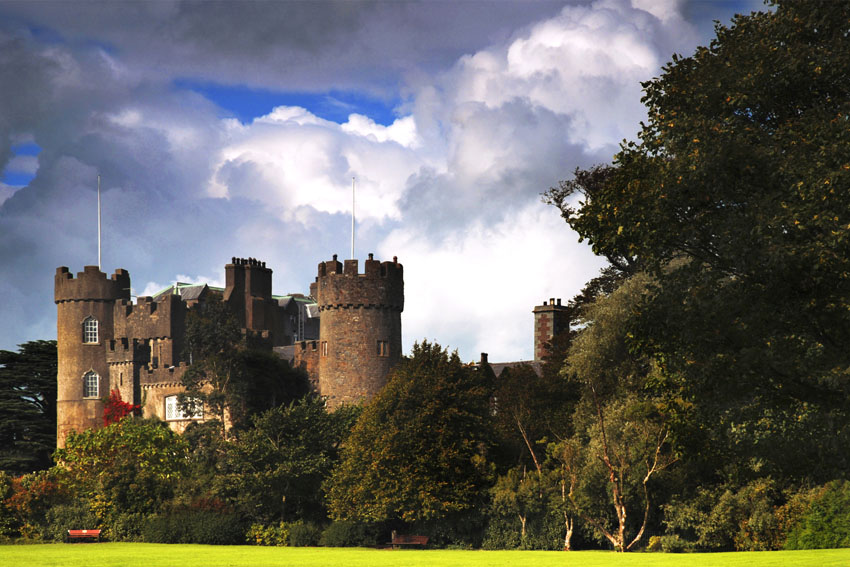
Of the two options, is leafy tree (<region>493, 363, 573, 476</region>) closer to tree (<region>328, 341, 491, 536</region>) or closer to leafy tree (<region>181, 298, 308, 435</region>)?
tree (<region>328, 341, 491, 536</region>)

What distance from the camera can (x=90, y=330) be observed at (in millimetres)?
69438

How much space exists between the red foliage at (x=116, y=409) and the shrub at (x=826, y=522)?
4231 centimetres

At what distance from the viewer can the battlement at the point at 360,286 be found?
5744cm

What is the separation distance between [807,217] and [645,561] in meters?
15.1

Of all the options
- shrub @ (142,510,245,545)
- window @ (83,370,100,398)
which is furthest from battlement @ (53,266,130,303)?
shrub @ (142,510,245,545)

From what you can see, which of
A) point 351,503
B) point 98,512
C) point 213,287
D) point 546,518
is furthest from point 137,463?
point 213,287

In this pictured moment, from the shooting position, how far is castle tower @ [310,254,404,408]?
56906 millimetres

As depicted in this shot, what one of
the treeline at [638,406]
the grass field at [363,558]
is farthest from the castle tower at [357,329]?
the grass field at [363,558]

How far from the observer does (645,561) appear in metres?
30.7

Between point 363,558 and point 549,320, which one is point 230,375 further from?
point 363,558

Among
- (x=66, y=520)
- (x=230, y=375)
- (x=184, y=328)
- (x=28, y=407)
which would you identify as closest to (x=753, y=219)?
(x=66, y=520)

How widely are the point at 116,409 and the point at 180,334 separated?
5963mm

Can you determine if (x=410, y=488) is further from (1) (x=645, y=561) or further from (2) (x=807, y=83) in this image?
(2) (x=807, y=83)

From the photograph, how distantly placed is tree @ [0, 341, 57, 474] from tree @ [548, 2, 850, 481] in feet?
185
